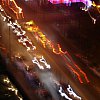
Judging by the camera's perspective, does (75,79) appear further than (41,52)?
No

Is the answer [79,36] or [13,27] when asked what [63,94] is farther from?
[13,27]

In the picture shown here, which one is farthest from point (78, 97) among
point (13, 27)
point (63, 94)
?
→ point (13, 27)

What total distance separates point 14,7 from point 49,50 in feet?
33.8

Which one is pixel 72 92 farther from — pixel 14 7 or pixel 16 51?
pixel 14 7

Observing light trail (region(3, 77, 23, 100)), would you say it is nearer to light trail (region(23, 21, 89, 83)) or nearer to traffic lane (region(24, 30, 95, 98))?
traffic lane (region(24, 30, 95, 98))

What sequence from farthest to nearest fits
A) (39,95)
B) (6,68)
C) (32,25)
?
A: (32,25) → (6,68) → (39,95)

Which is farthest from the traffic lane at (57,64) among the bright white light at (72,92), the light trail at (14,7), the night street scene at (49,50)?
the light trail at (14,7)

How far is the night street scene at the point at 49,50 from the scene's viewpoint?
26188 mm

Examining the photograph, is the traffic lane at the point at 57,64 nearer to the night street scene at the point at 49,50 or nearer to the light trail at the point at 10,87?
the night street scene at the point at 49,50

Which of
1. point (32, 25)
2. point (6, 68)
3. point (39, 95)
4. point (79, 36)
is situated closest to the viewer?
point (39, 95)

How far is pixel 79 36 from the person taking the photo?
115 ft

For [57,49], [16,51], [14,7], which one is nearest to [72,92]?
[57,49]

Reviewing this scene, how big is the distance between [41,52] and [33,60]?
65.6 inches

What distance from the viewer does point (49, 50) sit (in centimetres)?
3256
